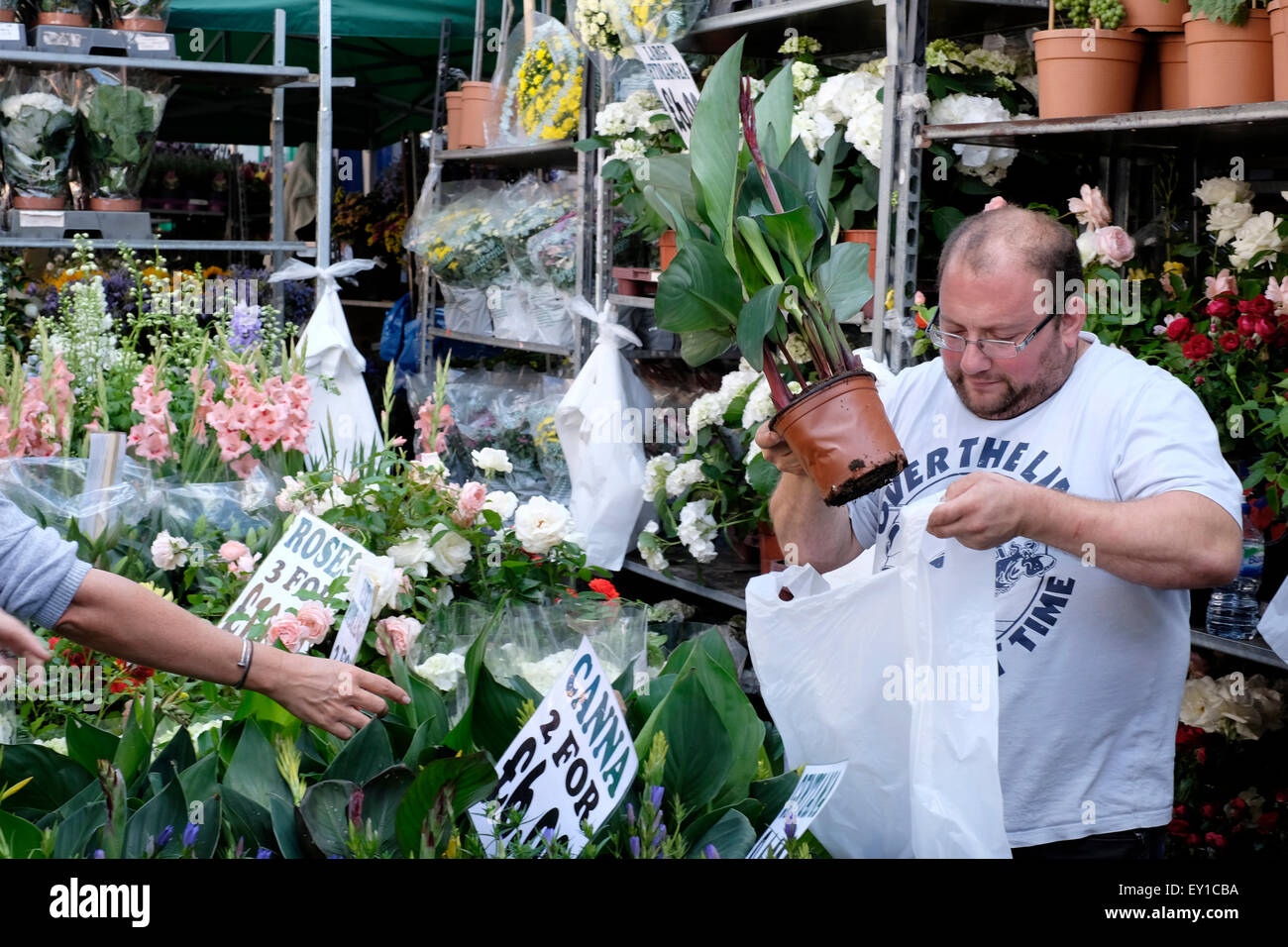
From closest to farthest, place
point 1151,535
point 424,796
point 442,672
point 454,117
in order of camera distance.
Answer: point 424,796 → point 1151,535 → point 442,672 → point 454,117

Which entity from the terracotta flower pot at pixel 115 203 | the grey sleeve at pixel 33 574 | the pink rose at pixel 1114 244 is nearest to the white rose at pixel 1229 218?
the pink rose at pixel 1114 244

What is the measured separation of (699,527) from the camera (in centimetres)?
359

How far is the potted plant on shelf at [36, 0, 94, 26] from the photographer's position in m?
4.54

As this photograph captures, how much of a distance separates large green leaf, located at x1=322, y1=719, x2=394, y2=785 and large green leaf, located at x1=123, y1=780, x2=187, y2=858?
0.49 feet

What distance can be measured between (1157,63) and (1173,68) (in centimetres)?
11

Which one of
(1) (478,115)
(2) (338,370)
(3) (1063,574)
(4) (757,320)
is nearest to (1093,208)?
(3) (1063,574)

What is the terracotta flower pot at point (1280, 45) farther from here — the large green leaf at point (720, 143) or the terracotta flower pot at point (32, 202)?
the terracotta flower pot at point (32, 202)

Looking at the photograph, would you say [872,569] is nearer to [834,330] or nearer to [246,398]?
[834,330]

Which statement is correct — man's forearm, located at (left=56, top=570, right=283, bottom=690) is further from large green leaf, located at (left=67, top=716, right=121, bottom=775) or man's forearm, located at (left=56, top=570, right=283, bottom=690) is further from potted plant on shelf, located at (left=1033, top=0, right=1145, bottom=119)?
potted plant on shelf, located at (left=1033, top=0, right=1145, bottom=119)

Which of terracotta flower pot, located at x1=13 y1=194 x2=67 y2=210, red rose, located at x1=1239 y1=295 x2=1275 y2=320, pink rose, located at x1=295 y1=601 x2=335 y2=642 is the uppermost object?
terracotta flower pot, located at x1=13 y1=194 x2=67 y2=210

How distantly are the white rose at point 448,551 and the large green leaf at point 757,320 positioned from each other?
953mm

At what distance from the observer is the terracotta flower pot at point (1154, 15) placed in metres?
2.64

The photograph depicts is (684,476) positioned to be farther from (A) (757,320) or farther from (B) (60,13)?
(B) (60,13)

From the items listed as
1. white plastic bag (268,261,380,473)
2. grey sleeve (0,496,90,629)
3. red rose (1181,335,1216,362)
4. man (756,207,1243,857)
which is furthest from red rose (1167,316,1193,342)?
white plastic bag (268,261,380,473)
